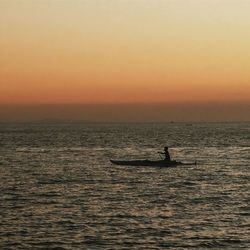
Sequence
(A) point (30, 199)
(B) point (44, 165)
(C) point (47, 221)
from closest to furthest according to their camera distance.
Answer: (C) point (47, 221) < (A) point (30, 199) < (B) point (44, 165)

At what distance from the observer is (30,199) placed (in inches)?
1721

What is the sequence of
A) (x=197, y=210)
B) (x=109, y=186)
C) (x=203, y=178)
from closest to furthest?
1. (x=197, y=210)
2. (x=109, y=186)
3. (x=203, y=178)

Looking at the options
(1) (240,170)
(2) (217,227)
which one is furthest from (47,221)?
(1) (240,170)

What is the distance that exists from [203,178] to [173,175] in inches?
148

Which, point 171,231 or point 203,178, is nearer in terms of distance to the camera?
point 171,231

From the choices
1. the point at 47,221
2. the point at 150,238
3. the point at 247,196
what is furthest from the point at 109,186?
the point at 150,238

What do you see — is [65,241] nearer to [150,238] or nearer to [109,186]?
[150,238]

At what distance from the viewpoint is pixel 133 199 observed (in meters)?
43.8

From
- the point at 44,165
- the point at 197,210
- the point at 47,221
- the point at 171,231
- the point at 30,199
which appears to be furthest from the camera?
the point at 44,165

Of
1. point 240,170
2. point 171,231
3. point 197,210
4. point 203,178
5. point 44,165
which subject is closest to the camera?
point 171,231

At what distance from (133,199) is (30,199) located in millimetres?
7137

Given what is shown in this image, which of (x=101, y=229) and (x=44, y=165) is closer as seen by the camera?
(x=101, y=229)

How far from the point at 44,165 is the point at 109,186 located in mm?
24077

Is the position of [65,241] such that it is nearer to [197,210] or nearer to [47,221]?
[47,221]
